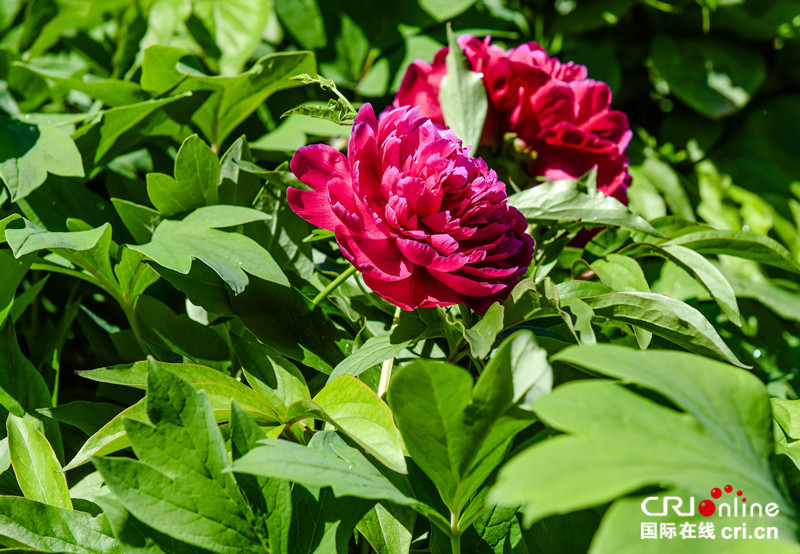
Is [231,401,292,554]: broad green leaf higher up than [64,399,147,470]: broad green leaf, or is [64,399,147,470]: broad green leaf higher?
[64,399,147,470]: broad green leaf

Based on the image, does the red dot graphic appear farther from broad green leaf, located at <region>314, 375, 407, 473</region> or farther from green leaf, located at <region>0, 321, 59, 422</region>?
green leaf, located at <region>0, 321, 59, 422</region>

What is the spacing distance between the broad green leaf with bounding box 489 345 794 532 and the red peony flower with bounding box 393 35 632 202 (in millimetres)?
441

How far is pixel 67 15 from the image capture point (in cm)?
101

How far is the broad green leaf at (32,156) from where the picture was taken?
2.31 feet

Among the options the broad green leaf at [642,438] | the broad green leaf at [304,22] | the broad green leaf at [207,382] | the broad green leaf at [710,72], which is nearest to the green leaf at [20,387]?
the broad green leaf at [207,382]

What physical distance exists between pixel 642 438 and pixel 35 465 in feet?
1.53

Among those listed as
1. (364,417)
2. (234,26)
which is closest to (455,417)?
(364,417)

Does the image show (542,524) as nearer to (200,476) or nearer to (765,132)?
(200,476)

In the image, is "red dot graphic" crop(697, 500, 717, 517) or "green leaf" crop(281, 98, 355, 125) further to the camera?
"green leaf" crop(281, 98, 355, 125)

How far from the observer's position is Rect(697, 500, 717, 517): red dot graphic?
1.27 feet

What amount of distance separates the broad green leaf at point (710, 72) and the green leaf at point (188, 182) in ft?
3.00

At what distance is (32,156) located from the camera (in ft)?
2.42

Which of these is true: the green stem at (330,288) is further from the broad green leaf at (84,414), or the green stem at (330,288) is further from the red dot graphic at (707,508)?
the red dot graphic at (707,508)

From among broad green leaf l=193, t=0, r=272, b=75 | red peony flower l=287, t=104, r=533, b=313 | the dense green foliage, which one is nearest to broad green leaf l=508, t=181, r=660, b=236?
the dense green foliage
